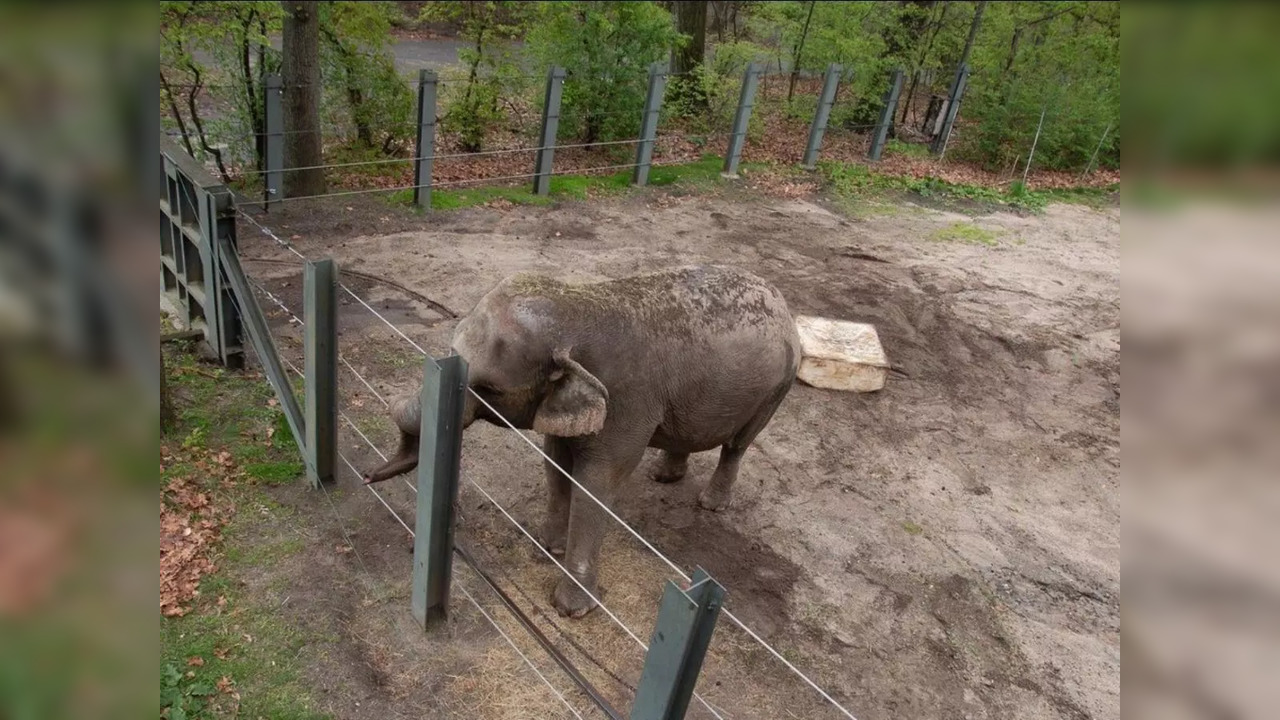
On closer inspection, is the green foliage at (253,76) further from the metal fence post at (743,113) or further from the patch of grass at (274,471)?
the metal fence post at (743,113)

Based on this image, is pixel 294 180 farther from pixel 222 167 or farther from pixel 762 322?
pixel 762 322

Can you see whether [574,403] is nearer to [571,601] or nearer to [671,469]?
[571,601]

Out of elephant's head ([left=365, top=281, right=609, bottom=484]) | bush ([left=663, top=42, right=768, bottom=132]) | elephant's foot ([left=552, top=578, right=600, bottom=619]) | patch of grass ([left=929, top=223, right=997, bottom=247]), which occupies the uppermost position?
bush ([left=663, top=42, right=768, bottom=132])

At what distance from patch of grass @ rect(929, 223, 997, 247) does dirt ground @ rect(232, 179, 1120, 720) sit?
1.93 metres

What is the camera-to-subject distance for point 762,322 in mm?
4797

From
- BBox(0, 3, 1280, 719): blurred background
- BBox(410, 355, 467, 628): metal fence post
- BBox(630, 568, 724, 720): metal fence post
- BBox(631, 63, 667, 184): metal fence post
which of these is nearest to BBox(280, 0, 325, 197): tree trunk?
BBox(631, 63, 667, 184): metal fence post

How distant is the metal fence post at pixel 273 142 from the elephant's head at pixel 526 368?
5.70 m

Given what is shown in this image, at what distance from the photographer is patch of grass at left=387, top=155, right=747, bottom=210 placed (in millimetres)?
10344

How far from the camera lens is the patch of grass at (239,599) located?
3.71 metres

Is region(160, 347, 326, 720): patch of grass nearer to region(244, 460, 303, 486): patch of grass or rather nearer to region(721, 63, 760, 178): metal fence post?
region(244, 460, 303, 486): patch of grass

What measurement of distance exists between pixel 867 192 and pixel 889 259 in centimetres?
332

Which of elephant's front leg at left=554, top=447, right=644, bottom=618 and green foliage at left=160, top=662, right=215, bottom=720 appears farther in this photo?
elephant's front leg at left=554, top=447, right=644, bottom=618
